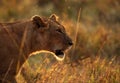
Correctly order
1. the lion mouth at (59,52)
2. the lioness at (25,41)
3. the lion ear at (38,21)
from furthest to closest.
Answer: the lion mouth at (59,52)
the lion ear at (38,21)
the lioness at (25,41)

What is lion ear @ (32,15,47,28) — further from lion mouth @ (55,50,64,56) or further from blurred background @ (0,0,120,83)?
blurred background @ (0,0,120,83)

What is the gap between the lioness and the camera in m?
9.20

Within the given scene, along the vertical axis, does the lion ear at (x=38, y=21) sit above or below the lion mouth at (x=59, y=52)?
above

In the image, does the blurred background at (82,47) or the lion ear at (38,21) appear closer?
the lion ear at (38,21)

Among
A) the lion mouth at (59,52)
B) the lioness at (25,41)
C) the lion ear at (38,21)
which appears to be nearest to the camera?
the lioness at (25,41)

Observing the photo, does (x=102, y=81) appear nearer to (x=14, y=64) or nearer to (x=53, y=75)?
(x=53, y=75)

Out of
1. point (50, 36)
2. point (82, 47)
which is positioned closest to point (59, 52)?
point (50, 36)

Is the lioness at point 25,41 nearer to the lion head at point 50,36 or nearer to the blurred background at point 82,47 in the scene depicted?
the lion head at point 50,36

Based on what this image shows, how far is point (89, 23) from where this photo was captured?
1823 cm

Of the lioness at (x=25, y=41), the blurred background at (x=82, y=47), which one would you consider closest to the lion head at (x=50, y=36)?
the lioness at (x=25, y=41)

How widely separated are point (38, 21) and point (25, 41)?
1.18 ft

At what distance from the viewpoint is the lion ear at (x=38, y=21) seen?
31.3 ft

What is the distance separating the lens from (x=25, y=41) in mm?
9492

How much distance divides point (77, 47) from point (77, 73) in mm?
3110
